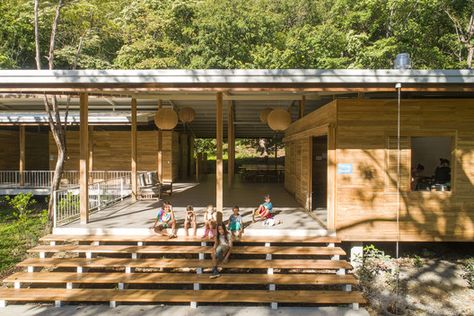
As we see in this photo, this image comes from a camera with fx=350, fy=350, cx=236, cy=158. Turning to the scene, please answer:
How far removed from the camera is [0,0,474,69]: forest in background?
19453 mm

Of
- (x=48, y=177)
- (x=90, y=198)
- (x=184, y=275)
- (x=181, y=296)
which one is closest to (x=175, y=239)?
(x=184, y=275)

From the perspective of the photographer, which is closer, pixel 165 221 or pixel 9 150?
pixel 165 221

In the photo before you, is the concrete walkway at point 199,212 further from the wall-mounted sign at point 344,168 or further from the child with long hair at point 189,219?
the wall-mounted sign at point 344,168

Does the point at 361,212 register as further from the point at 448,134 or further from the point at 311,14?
the point at 311,14

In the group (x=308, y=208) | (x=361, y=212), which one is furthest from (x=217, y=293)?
(x=308, y=208)

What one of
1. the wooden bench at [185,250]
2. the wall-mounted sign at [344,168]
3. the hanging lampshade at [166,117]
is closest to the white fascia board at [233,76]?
the wall-mounted sign at [344,168]

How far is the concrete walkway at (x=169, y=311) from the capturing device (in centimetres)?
623

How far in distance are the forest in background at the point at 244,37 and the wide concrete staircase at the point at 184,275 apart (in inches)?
609

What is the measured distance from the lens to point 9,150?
19.3m

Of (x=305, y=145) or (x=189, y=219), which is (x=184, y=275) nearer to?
(x=189, y=219)

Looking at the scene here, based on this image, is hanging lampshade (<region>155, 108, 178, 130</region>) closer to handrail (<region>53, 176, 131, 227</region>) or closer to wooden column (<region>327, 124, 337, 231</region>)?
handrail (<region>53, 176, 131, 227</region>)

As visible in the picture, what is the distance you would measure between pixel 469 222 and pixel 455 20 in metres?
14.1

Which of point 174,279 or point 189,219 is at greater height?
point 189,219

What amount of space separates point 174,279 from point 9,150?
16990 millimetres
